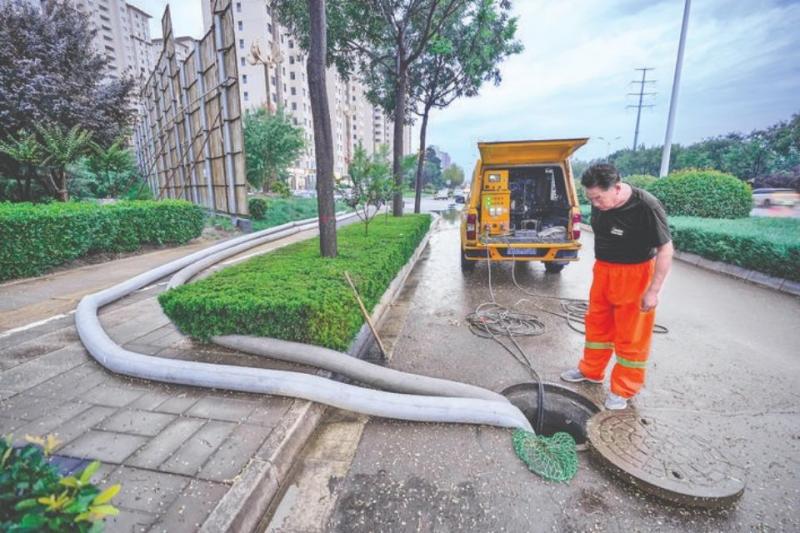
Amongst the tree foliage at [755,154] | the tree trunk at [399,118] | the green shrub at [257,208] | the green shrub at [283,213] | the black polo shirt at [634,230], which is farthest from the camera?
the tree foliage at [755,154]

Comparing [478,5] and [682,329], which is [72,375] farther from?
[478,5]

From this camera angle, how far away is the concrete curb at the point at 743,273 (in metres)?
5.71

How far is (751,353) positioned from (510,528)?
3.71 meters

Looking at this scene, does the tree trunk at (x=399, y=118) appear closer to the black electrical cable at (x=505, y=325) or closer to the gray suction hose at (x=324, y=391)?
the black electrical cable at (x=505, y=325)

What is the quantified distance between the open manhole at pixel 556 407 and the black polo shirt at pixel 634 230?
1218mm

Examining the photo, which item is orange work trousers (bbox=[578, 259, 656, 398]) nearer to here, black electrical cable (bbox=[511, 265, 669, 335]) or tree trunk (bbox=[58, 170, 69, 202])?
black electrical cable (bbox=[511, 265, 669, 335])

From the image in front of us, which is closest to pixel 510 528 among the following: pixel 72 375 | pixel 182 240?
pixel 72 375

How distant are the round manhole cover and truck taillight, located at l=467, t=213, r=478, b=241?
13.2 feet

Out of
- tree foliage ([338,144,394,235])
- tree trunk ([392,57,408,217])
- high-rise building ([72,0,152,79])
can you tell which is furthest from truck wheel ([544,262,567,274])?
high-rise building ([72,0,152,79])

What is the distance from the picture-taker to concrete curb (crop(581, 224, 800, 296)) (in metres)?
5.71

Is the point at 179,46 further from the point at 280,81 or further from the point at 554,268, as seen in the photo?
the point at 554,268

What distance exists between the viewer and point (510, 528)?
1.78 metres

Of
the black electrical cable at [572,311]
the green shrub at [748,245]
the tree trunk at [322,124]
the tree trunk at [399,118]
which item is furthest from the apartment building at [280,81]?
the black electrical cable at [572,311]

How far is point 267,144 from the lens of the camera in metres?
24.2
